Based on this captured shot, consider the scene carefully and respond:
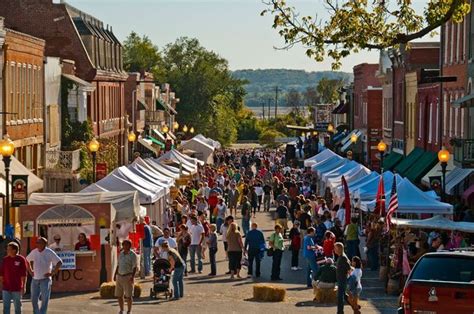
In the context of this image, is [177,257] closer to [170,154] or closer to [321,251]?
[321,251]

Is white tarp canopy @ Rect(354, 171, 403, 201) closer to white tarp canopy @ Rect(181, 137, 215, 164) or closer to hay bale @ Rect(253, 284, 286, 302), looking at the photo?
hay bale @ Rect(253, 284, 286, 302)

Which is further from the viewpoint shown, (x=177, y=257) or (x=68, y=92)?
(x=68, y=92)

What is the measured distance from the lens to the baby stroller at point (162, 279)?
27281 mm

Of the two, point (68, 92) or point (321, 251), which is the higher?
point (68, 92)

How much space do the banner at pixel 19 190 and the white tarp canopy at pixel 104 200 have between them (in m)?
2.29

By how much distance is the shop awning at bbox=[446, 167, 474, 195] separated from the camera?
43.8 metres

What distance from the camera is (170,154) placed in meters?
56.6

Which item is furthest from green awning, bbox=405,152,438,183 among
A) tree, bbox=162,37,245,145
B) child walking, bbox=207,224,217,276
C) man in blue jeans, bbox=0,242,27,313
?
tree, bbox=162,37,245,145

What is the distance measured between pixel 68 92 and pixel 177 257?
3121cm

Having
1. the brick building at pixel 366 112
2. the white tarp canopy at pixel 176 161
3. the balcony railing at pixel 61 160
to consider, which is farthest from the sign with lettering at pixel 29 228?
the brick building at pixel 366 112

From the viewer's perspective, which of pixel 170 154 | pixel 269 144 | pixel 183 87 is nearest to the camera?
pixel 170 154

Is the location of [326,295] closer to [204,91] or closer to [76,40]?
[76,40]

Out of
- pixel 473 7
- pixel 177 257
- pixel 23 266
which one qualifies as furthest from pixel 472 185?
pixel 23 266

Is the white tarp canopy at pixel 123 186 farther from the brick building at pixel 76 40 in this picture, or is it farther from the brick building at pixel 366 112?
the brick building at pixel 366 112
